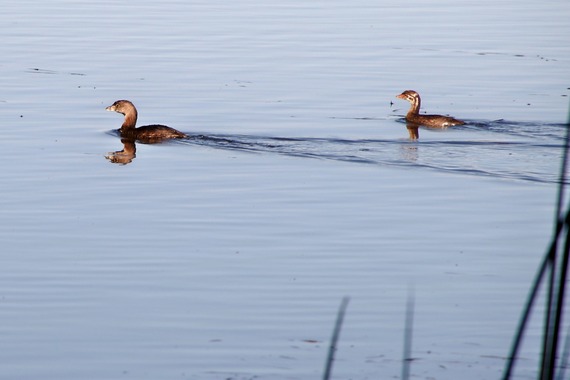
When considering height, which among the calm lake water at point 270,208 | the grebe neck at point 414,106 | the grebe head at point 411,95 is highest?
the grebe head at point 411,95

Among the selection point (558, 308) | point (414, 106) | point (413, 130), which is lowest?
point (558, 308)

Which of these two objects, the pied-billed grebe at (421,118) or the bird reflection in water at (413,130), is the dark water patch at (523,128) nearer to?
the pied-billed grebe at (421,118)

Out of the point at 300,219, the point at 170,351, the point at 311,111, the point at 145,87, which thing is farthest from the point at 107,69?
the point at 170,351

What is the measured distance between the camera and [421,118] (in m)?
17.4

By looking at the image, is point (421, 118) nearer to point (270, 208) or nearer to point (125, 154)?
point (125, 154)

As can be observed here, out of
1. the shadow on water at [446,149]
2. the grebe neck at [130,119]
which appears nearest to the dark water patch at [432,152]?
the shadow on water at [446,149]

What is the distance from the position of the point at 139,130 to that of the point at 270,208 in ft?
17.0

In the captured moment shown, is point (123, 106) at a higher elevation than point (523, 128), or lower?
lower

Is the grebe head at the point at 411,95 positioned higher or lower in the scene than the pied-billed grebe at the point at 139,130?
higher

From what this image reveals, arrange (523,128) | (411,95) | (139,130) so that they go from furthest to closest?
(411,95) → (523,128) → (139,130)

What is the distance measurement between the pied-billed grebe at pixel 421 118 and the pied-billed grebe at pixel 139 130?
370 cm

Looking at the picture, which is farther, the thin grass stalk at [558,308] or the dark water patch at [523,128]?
the dark water patch at [523,128]

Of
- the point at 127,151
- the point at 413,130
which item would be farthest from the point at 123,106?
the point at 413,130

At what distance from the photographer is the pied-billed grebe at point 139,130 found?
15.7 m
